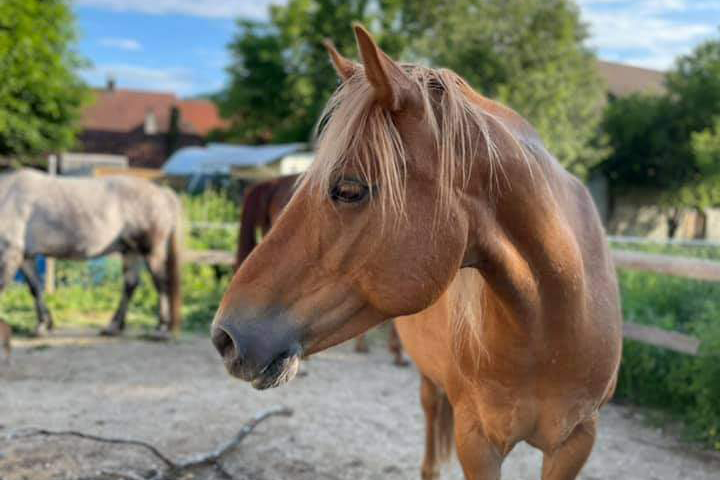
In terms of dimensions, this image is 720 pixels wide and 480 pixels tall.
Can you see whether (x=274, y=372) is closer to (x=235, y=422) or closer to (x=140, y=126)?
(x=235, y=422)

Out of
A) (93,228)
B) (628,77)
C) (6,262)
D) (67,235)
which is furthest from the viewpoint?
(628,77)

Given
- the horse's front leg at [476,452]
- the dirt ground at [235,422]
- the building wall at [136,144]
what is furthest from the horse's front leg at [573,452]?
the building wall at [136,144]

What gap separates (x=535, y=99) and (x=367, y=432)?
761 inches

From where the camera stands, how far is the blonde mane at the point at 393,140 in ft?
4.30

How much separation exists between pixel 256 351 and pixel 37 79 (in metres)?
17.5

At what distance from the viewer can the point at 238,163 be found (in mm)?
20047

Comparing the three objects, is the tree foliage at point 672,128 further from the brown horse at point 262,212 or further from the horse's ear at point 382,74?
the horse's ear at point 382,74

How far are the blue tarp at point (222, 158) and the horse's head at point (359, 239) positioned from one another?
17626 mm

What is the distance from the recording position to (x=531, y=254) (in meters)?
1.55

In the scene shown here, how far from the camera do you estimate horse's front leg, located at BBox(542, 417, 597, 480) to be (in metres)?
1.98

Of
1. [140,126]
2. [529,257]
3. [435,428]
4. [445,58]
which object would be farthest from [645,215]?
[140,126]

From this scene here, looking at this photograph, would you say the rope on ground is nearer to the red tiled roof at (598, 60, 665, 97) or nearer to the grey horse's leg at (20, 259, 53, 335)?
the grey horse's leg at (20, 259, 53, 335)

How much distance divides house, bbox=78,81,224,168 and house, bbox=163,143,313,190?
45.9 ft

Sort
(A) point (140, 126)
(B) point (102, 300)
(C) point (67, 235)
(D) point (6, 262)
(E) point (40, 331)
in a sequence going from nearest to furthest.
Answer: (D) point (6, 262)
(C) point (67, 235)
(E) point (40, 331)
(B) point (102, 300)
(A) point (140, 126)
